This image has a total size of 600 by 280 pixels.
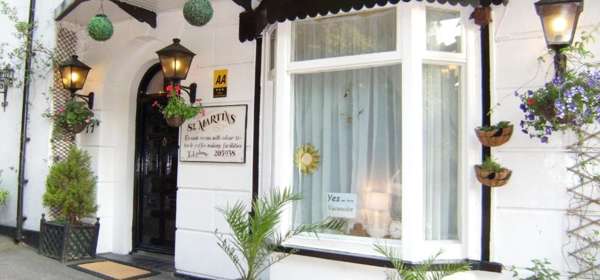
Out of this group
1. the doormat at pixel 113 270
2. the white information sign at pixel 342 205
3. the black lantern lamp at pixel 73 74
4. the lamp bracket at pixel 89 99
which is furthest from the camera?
the lamp bracket at pixel 89 99

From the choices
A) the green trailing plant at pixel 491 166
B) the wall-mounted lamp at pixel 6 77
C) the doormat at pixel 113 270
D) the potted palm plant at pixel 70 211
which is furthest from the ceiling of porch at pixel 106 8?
the green trailing plant at pixel 491 166

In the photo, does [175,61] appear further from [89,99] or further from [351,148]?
[351,148]

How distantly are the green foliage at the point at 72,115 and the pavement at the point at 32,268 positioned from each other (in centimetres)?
169

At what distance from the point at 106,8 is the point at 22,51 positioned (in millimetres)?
1846

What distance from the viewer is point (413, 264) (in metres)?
3.55

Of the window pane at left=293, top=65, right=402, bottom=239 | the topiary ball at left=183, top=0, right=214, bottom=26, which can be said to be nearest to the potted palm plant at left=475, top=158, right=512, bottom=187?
the window pane at left=293, top=65, right=402, bottom=239

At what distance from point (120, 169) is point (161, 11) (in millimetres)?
2228

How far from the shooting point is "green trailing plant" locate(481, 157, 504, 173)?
3525mm

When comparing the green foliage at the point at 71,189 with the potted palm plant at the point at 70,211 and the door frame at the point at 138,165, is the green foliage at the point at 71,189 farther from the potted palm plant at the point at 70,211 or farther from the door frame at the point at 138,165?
the door frame at the point at 138,165

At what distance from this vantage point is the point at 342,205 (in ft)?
13.4

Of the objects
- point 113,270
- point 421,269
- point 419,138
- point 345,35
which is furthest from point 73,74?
point 421,269

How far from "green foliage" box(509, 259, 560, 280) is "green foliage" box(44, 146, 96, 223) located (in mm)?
4977

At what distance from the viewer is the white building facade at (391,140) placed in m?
3.67

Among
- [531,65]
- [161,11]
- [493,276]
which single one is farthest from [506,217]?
[161,11]
